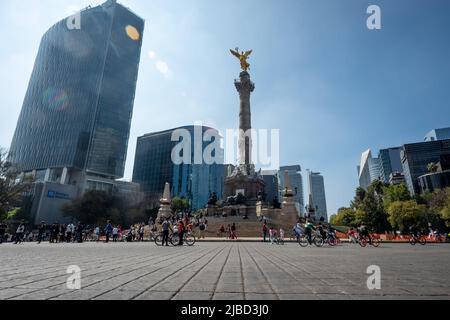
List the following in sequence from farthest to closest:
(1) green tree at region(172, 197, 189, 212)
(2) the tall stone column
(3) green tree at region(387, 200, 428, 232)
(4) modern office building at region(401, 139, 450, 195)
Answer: (4) modern office building at region(401, 139, 450, 195)
(1) green tree at region(172, 197, 189, 212)
(2) the tall stone column
(3) green tree at region(387, 200, 428, 232)

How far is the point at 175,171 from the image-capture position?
118 metres

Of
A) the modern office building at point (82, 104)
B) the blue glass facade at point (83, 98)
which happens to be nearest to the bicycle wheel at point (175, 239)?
the modern office building at point (82, 104)

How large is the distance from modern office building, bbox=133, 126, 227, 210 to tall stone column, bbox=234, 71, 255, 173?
6827cm

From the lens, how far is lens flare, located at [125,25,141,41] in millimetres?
101450

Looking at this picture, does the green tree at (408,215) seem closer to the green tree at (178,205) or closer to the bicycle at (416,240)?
the bicycle at (416,240)

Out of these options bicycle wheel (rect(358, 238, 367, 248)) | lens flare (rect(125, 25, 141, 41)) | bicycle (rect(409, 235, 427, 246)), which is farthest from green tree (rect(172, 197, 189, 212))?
lens flare (rect(125, 25, 141, 41))

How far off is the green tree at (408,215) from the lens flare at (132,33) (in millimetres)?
106020

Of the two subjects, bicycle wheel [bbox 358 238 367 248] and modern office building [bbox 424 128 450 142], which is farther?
modern office building [bbox 424 128 450 142]

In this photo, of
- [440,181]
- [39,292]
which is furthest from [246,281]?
[440,181]

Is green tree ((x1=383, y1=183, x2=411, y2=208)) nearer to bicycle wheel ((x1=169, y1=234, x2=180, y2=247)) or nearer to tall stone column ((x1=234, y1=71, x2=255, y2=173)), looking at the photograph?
tall stone column ((x1=234, y1=71, x2=255, y2=173))

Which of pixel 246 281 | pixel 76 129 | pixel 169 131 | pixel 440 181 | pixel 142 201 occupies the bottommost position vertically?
pixel 246 281

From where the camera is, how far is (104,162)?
88.9m
